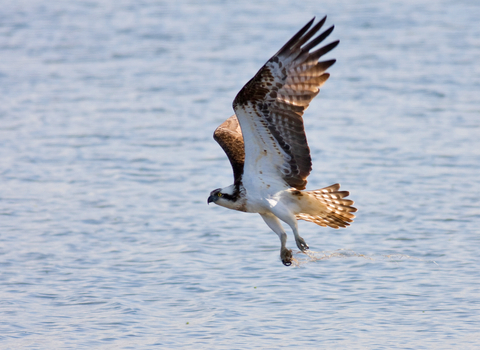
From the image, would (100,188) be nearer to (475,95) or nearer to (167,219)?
(167,219)

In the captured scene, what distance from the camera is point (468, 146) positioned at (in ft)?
40.3

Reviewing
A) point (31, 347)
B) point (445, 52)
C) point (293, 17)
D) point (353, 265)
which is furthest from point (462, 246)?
point (293, 17)

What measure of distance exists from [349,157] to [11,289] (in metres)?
5.74

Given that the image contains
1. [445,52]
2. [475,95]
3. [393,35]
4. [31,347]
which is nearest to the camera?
[31,347]

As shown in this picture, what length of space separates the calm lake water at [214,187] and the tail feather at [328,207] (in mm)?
400

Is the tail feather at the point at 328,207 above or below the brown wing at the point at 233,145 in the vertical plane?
below

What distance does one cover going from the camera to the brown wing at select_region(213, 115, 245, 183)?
7348 millimetres

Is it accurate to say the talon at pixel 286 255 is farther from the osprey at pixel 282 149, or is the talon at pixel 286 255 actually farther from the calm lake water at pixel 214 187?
the calm lake water at pixel 214 187

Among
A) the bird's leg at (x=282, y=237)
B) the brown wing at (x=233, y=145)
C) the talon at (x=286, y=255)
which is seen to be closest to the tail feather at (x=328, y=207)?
the bird's leg at (x=282, y=237)

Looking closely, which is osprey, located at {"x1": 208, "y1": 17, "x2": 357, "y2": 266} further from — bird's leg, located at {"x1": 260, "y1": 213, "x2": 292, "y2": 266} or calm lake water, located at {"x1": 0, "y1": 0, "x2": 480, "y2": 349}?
calm lake water, located at {"x1": 0, "y1": 0, "x2": 480, "y2": 349}

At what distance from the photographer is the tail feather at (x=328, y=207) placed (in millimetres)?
7070

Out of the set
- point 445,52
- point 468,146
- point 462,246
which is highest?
point 445,52

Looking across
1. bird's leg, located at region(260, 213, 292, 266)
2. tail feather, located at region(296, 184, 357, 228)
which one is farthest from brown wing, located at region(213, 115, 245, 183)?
tail feather, located at region(296, 184, 357, 228)

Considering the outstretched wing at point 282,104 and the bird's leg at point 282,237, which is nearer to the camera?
the outstretched wing at point 282,104
